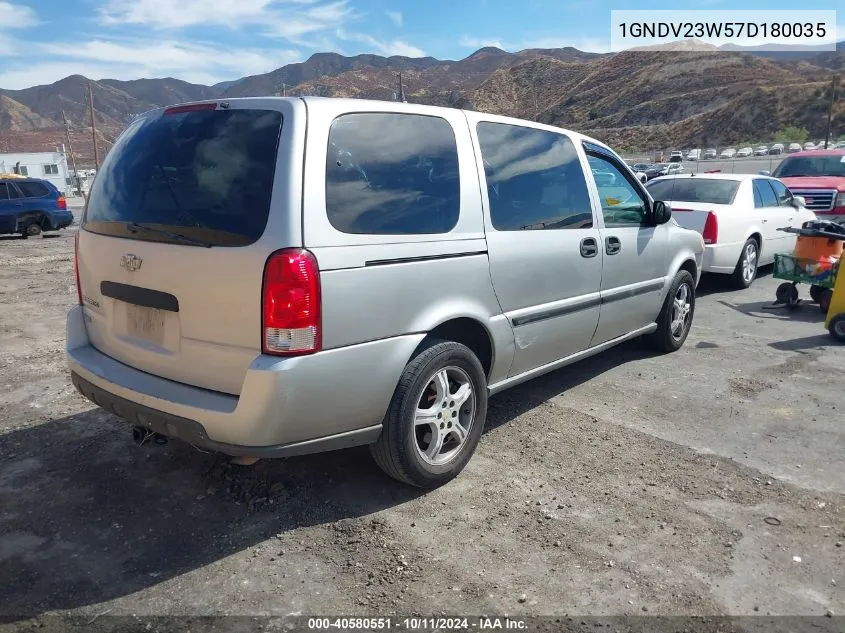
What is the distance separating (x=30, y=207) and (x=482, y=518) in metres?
19.0

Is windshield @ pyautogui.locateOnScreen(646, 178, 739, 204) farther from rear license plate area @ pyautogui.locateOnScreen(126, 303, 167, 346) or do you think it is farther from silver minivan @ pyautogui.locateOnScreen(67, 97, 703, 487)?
rear license plate area @ pyautogui.locateOnScreen(126, 303, 167, 346)

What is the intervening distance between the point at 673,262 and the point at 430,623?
4012 millimetres

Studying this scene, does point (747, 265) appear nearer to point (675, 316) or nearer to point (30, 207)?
point (675, 316)

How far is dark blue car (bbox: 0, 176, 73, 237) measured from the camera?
1752cm

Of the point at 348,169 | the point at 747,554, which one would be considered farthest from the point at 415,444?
the point at 747,554

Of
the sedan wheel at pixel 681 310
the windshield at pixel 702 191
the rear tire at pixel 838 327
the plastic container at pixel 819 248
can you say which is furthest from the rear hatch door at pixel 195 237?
the windshield at pixel 702 191

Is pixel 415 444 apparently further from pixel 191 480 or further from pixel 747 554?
pixel 747 554

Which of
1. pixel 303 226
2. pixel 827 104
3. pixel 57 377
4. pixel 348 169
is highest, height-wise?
pixel 827 104

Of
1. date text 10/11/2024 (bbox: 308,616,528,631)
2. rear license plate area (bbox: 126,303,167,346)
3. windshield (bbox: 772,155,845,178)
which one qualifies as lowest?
date text 10/11/2024 (bbox: 308,616,528,631)

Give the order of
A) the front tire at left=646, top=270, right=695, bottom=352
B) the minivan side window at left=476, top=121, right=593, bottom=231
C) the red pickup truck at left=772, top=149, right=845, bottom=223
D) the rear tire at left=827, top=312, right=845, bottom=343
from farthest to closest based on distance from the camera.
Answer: the red pickup truck at left=772, top=149, right=845, bottom=223
the rear tire at left=827, top=312, right=845, bottom=343
the front tire at left=646, top=270, right=695, bottom=352
the minivan side window at left=476, top=121, right=593, bottom=231

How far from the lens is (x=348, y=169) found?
2.91 meters

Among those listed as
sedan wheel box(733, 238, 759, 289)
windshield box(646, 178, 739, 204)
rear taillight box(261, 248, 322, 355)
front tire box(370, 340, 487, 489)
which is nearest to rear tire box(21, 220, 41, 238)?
windshield box(646, 178, 739, 204)

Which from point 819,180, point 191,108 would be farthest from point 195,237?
point 819,180

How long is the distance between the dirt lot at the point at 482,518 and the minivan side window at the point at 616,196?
131 cm
